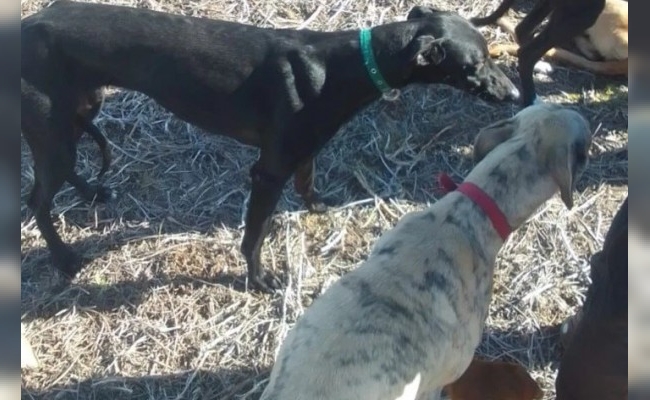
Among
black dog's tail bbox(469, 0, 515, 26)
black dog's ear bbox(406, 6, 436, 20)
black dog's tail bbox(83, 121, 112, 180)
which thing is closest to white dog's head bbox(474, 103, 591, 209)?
black dog's ear bbox(406, 6, 436, 20)

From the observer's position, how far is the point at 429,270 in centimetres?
320

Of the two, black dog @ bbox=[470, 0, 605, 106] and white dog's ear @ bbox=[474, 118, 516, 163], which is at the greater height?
white dog's ear @ bbox=[474, 118, 516, 163]

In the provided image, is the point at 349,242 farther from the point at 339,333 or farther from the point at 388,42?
the point at 339,333

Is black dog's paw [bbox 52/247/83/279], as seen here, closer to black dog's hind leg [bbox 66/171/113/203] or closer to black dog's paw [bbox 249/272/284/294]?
black dog's hind leg [bbox 66/171/113/203]

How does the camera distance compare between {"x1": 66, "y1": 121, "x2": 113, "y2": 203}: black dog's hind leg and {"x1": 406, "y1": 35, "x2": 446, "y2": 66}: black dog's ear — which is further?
{"x1": 66, "y1": 121, "x2": 113, "y2": 203}: black dog's hind leg

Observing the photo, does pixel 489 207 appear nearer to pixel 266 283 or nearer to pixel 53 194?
pixel 266 283

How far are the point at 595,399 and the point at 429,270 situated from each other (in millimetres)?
748

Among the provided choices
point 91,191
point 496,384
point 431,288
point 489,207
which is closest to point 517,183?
point 489,207

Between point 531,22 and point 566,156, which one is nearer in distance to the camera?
point 566,156

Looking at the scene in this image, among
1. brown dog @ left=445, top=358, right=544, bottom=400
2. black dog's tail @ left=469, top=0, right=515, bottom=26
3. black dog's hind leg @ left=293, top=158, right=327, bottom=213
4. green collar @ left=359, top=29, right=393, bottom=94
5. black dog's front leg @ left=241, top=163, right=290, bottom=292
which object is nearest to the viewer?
brown dog @ left=445, top=358, right=544, bottom=400

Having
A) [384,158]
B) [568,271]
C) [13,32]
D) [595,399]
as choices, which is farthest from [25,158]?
[13,32]

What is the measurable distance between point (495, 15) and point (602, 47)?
77cm

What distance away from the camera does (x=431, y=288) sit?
318 cm

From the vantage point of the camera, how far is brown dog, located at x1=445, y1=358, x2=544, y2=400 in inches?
136
